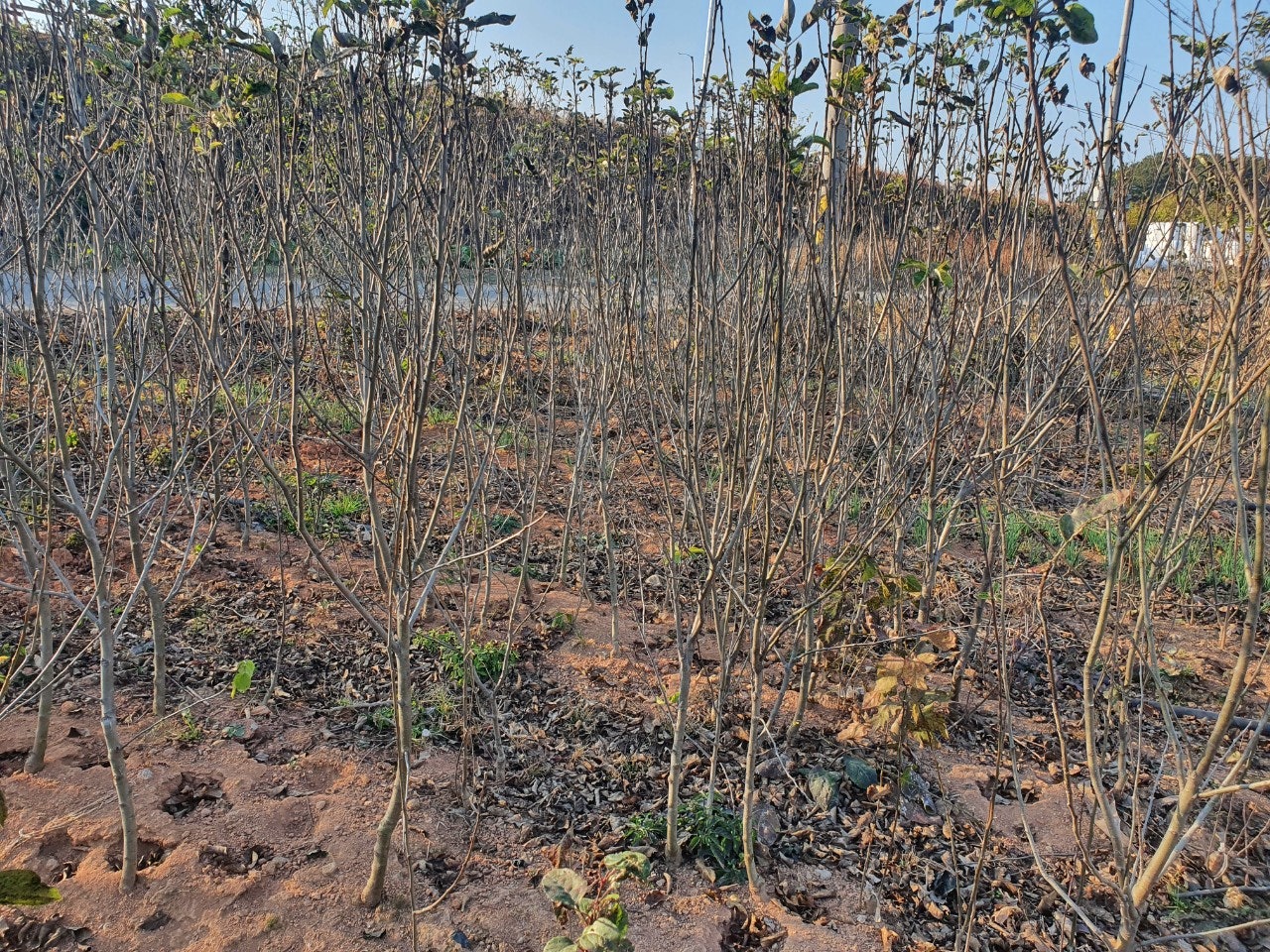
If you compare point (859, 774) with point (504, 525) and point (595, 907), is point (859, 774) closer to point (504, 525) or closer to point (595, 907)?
point (595, 907)

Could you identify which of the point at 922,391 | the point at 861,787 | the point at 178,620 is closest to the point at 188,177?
the point at 178,620

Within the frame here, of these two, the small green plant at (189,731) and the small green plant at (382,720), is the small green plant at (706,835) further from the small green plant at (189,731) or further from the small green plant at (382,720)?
the small green plant at (189,731)

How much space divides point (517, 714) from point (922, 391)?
2208 mm

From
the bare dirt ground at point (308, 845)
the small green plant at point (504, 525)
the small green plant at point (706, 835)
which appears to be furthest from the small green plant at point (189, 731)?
the small green plant at point (504, 525)

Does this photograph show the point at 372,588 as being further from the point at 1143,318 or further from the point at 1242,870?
the point at 1143,318

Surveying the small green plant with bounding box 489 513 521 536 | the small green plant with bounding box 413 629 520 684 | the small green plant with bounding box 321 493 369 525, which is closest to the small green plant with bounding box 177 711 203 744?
the small green plant with bounding box 413 629 520 684

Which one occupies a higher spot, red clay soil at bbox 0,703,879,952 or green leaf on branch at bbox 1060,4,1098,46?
green leaf on branch at bbox 1060,4,1098,46

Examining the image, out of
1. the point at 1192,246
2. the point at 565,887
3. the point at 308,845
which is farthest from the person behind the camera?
the point at 1192,246

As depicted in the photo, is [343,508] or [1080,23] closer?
[1080,23]

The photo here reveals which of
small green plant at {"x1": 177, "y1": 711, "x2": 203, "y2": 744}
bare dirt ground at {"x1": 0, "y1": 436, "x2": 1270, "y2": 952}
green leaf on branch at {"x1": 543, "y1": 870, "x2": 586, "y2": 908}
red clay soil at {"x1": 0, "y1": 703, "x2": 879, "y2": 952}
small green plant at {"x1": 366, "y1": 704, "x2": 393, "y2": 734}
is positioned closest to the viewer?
green leaf on branch at {"x1": 543, "y1": 870, "x2": 586, "y2": 908}

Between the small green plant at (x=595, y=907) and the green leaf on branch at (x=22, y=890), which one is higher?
the green leaf on branch at (x=22, y=890)

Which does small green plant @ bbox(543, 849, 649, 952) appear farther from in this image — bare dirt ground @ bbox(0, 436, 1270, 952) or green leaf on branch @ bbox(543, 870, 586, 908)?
bare dirt ground @ bbox(0, 436, 1270, 952)

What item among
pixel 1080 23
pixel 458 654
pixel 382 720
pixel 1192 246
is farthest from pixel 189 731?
pixel 1192 246

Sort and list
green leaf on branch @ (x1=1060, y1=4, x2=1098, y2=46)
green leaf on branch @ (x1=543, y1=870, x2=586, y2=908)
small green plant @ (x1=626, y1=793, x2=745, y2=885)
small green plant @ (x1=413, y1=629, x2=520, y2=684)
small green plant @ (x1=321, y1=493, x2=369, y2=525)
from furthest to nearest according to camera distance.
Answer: small green plant @ (x1=321, y1=493, x2=369, y2=525) < small green plant @ (x1=413, y1=629, x2=520, y2=684) < small green plant @ (x1=626, y1=793, x2=745, y2=885) < green leaf on branch @ (x1=543, y1=870, x2=586, y2=908) < green leaf on branch @ (x1=1060, y1=4, x2=1098, y2=46)
